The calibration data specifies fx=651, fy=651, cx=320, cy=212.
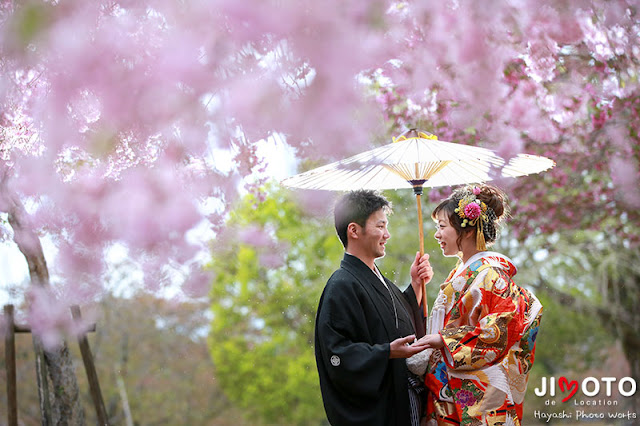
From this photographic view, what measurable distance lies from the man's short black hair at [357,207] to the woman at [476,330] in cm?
22

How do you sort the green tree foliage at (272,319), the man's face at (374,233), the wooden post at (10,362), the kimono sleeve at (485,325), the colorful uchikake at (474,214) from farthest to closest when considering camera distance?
the green tree foliage at (272,319) < the wooden post at (10,362) < the man's face at (374,233) < the colorful uchikake at (474,214) < the kimono sleeve at (485,325)

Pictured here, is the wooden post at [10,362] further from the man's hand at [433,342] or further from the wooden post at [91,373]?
the man's hand at [433,342]

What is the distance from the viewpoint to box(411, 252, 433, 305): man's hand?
96.3 inches

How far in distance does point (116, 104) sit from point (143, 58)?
329 millimetres

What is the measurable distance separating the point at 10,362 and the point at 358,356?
260cm

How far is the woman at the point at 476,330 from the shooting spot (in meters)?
2.07

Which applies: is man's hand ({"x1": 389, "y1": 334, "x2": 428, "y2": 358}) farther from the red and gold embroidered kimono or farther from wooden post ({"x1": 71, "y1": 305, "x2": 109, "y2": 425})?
wooden post ({"x1": 71, "y1": 305, "x2": 109, "y2": 425})

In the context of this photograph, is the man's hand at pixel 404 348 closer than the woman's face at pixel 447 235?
Yes

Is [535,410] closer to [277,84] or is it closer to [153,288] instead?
[153,288]

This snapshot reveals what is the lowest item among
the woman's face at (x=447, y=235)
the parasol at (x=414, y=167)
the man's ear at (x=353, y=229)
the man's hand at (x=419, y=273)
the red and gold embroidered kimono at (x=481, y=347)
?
the red and gold embroidered kimono at (x=481, y=347)

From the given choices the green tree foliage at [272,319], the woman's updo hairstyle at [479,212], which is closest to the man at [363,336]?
the woman's updo hairstyle at [479,212]

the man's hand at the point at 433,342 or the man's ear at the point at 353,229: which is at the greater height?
the man's ear at the point at 353,229

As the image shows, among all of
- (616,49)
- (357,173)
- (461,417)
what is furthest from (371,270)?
(616,49)

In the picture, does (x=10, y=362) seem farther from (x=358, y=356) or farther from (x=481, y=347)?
(x=481, y=347)
